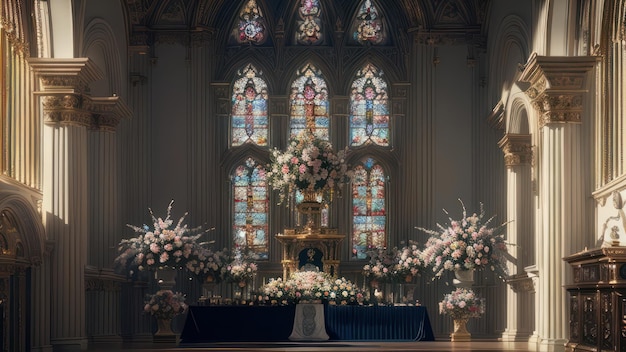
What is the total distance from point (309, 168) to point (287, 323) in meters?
3.47

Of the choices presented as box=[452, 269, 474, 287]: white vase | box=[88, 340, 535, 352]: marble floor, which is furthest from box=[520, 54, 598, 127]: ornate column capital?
box=[452, 269, 474, 287]: white vase

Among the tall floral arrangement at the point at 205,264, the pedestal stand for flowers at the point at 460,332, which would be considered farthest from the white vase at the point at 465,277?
the tall floral arrangement at the point at 205,264

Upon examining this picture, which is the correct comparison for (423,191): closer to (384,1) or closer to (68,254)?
(384,1)

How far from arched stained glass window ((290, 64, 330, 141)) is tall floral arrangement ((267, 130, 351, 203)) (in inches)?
146

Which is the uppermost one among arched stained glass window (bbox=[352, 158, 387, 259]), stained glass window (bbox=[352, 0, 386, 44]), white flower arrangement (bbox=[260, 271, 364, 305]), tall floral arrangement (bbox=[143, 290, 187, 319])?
stained glass window (bbox=[352, 0, 386, 44])

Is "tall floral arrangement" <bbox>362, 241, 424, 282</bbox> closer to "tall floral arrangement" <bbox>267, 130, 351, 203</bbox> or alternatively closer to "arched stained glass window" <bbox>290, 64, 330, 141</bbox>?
"tall floral arrangement" <bbox>267, 130, 351, 203</bbox>

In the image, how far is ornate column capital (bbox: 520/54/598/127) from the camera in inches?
752

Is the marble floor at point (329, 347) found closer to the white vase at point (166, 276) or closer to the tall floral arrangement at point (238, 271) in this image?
the white vase at point (166, 276)

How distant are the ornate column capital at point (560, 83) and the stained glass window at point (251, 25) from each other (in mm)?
9264

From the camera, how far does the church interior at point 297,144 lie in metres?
19.2

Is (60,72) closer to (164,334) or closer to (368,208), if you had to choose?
(164,334)

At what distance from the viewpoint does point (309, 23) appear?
27.6 metres

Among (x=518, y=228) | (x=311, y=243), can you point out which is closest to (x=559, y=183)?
(x=518, y=228)

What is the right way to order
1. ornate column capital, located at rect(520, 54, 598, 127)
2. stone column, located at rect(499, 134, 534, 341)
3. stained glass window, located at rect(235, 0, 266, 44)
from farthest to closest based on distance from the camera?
stained glass window, located at rect(235, 0, 266, 44) → stone column, located at rect(499, 134, 534, 341) → ornate column capital, located at rect(520, 54, 598, 127)
